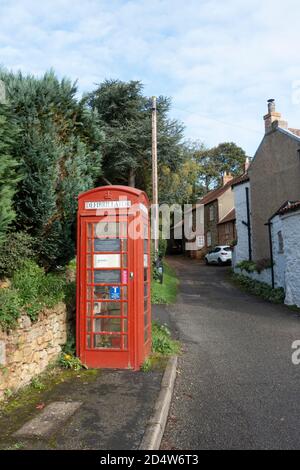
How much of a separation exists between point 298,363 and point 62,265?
4751 millimetres

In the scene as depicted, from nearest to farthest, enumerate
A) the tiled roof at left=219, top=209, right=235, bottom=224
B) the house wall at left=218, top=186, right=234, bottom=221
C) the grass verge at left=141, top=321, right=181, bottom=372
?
the grass verge at left=141, top=321, right=181, bottom=372 < the tiled roof at left=219, top=209, right=235, bottom=224 < the house wall at left=218, top=186, right=234, bottom=221

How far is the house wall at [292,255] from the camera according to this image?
1449cm

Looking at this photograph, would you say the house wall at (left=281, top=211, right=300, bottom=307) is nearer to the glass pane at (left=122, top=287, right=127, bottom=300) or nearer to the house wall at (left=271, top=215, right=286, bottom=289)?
the house wall at (left=271, top=215, right=286, bottom=289)

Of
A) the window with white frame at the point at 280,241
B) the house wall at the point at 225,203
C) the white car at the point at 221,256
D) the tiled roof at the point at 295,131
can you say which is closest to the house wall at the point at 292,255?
the window with white frame at the point at 280,241

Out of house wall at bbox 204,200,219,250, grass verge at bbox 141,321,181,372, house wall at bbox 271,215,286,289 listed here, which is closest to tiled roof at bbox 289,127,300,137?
house wall at bbox 271,215,286,289

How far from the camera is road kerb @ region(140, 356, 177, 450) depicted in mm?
4005

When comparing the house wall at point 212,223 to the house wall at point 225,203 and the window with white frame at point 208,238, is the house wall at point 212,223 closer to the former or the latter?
the window with white frame at point 208,238

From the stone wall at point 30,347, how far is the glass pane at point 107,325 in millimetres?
625

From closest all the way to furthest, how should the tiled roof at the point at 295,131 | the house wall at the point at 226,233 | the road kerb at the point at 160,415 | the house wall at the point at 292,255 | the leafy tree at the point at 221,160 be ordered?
the road kerb at the point at 160,415
the house wall at the point at 292,255
the tiled roof at the point at 295,131
the house wall at the point at 226,233
the leafy tree at the point at 221,160

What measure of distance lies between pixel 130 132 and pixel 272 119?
767cm

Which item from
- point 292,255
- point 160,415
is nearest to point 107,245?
point 160,415

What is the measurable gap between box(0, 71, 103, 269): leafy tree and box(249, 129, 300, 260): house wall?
14.1 metres

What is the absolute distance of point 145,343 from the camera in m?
6.90
